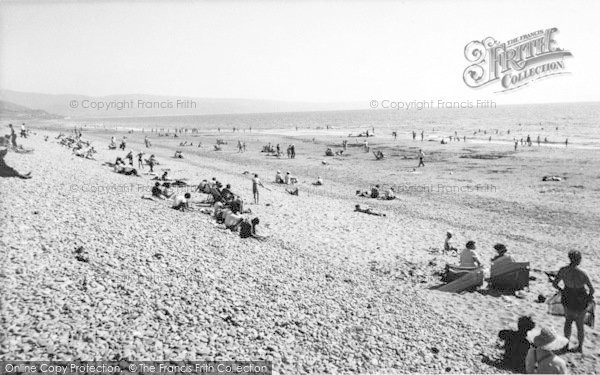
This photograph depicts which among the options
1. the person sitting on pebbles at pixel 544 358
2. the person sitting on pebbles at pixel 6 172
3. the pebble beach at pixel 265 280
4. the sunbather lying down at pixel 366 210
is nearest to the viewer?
the person sitting on pebbles at pixel 544 358

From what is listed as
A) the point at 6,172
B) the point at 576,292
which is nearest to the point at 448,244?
the point at 576,292

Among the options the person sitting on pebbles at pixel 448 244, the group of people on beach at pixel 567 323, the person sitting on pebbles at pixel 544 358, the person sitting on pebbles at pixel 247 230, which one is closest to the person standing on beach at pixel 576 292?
the group of people on beach at pixel 567 323

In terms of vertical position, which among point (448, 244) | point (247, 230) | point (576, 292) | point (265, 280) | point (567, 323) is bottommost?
point (448, 244)

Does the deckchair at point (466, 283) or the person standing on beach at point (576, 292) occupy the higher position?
the person standing on beach at point (576, 292)

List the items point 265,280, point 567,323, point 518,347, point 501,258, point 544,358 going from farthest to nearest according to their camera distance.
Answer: point 501,258 → point 265,280 → point 567,323 → point 518,347 → point 544,358

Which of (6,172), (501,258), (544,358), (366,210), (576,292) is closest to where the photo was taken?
(544,358)

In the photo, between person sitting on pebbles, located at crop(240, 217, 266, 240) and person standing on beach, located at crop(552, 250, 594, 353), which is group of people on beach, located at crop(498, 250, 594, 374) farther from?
person sitting on pebbles, located at crop(240, 217, 266, 240)

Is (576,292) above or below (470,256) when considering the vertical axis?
above

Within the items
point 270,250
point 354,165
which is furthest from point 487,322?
point 354,165

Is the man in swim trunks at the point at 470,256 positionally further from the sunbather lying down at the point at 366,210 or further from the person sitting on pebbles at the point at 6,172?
the person sitting on pebbles at the point at 6,172

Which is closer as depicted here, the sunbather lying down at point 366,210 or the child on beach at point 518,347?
the child on beach at point 518,347

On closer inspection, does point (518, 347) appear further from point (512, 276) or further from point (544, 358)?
point (512, 276)

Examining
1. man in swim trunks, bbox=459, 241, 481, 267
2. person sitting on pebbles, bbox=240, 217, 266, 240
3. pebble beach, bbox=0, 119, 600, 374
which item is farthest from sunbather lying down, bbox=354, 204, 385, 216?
man in swim trunks, bbox=459, 241, 481, 267

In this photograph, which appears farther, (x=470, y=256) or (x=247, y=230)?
(x=247, y=230)
